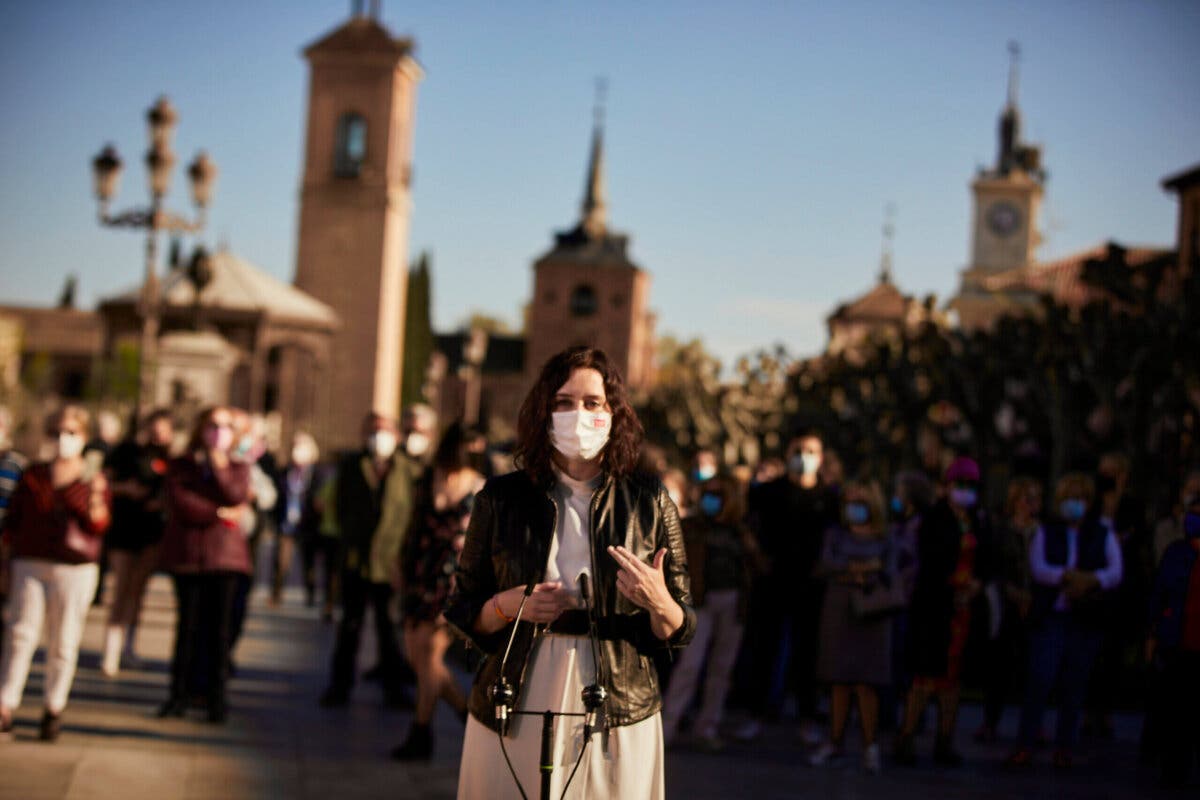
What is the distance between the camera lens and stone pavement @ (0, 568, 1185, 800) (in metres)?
8.59

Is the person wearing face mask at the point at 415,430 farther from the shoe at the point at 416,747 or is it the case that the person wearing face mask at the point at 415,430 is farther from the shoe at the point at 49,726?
the shoe at the point at 49,726

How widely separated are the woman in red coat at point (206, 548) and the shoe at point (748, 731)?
3.42 metres

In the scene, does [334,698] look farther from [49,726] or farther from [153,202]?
[153,202]

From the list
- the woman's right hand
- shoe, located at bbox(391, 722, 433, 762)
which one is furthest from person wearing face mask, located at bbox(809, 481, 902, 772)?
the woman's right hand

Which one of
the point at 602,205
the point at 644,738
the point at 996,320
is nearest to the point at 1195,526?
the point at 644,738

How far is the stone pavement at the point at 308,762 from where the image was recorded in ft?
28.2

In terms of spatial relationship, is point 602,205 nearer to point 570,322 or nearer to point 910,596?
point 570,322

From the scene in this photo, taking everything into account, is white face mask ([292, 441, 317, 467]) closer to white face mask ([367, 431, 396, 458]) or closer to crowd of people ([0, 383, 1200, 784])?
crowd of people ([0, 383, 1200, 784])

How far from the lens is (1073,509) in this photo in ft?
36.4

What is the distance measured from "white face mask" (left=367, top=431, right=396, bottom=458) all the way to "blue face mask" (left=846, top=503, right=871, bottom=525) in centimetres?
356

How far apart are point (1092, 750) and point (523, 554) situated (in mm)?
8175

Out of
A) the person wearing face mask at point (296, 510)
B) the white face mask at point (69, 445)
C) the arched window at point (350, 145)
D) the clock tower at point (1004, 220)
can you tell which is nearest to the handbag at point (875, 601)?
the white face mask at point (69, 445)

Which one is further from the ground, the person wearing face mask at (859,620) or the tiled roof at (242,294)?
the tiled roof at (242,294)

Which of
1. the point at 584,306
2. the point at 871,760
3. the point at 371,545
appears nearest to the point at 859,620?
the point at 871,760
